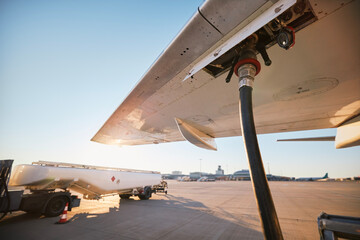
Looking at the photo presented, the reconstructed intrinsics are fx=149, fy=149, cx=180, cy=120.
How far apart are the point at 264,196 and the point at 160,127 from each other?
547 centimetres

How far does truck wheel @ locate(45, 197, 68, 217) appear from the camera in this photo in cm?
607

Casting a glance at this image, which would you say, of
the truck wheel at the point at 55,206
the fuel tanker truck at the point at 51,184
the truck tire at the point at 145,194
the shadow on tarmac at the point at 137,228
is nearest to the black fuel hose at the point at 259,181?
the shadow on tarmac at the point at 137,228

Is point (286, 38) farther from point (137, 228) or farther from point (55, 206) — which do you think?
point (55, 206)

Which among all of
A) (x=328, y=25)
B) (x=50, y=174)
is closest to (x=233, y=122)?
(x=328, y=25)

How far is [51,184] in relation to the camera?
→ 638cm

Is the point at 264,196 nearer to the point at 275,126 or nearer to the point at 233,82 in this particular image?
the point at 233,82

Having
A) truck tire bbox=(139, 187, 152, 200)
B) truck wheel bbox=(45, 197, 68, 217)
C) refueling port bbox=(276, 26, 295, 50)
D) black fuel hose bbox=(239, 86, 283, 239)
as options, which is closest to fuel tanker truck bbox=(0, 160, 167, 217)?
truck wheel bbox=(45, 197, 68, 217)

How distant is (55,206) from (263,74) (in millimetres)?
9032

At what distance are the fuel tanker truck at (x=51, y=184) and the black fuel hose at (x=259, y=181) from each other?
7.76m

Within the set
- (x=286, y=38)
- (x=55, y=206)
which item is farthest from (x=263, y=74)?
(x=55, y=206)

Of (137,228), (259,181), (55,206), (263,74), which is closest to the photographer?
(259,181)

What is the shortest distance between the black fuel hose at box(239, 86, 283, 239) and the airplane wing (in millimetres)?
877

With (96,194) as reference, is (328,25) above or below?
above

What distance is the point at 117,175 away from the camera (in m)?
8.52
